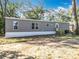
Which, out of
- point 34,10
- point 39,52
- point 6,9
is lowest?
point 39,52

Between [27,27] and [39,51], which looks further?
[27,27]

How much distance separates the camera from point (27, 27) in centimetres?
2420

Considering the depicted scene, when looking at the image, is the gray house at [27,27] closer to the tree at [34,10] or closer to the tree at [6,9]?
the tree at [6,9]

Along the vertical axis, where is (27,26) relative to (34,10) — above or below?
Answer: below

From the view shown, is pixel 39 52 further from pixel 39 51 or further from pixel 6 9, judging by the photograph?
pixel 6 9

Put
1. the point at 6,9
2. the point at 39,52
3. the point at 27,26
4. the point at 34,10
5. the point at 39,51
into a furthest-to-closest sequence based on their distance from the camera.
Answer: the point at 34,10 → the point at 6,9 → the point at 27,26 → the point at 39,51 → the point at 39,52

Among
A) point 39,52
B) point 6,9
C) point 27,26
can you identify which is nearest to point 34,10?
point 6,9

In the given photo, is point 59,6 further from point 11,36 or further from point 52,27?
point 11,36

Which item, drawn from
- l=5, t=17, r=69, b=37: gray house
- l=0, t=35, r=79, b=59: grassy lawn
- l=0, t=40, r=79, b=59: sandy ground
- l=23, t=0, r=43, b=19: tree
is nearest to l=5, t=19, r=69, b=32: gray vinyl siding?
l=5, t=17, r=69, b=37: gray house

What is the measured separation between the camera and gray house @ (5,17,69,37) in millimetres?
21812

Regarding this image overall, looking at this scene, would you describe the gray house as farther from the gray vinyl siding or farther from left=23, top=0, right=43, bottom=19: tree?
left=23, top=0, right=43, bottom=19: tree

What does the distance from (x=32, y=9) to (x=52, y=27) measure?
11.3 metres

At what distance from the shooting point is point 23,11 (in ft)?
123

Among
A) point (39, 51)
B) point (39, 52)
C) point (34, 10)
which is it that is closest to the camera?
point (39, 52)
